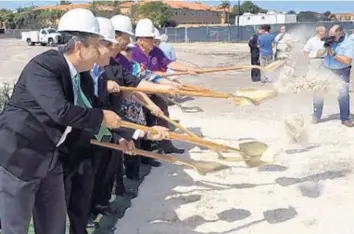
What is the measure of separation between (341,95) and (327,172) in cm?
321

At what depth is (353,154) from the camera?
7.75m

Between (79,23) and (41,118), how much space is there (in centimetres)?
56

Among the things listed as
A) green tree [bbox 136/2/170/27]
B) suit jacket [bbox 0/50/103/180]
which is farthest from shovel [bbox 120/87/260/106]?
green tree [bbox 136/2/170/27]

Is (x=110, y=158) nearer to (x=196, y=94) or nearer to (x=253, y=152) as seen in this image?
(x=196, y=94)

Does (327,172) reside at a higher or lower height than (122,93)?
lower

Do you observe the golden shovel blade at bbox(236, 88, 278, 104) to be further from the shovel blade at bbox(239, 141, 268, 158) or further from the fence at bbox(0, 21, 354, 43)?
the fence at bbox(0, 21, 354, 43)

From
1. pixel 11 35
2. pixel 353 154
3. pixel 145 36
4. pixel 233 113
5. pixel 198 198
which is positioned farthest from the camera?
pixel 11 35

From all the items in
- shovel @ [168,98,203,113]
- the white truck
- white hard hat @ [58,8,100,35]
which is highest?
white hard hat @ [58,8,100,35]

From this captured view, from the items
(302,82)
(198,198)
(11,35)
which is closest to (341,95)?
(302,82)

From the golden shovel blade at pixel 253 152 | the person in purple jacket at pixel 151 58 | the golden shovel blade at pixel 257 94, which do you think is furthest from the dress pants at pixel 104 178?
the golden shovel blade at pixel 257 94

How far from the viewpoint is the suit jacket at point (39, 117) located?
3110 mm

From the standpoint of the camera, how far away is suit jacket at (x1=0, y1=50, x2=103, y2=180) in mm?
3110

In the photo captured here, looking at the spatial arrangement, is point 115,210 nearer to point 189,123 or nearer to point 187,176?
point 187,176

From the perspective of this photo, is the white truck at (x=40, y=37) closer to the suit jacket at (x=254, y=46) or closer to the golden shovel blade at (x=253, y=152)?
the suit jacket at (x=254, y=46)
